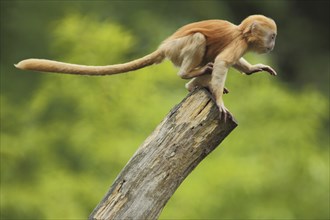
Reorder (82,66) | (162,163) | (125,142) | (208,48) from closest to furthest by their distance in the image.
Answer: (162,163)
(82,66)
(208,48)
(125,142)

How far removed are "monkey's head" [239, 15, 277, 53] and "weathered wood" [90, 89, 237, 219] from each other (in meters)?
0.52

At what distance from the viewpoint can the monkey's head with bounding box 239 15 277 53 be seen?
5254mm

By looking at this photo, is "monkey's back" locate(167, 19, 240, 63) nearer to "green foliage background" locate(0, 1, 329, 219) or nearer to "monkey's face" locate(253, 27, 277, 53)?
"monkey's face" locate(253, 27, 277, 53)

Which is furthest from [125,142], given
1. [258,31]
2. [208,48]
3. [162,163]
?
[162,163]

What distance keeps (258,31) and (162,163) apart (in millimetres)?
968

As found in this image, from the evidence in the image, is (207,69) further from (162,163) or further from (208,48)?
(162,163)

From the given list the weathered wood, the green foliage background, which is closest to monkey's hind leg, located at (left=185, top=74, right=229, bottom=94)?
the weathered wood

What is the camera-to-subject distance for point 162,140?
4.87 m

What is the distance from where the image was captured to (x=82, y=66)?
521cm

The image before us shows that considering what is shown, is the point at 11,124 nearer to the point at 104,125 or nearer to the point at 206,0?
the point at 104,125

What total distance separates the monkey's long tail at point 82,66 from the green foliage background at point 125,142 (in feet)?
12.2

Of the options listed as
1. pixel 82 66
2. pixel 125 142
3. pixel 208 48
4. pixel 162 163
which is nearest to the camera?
pixel 162 163

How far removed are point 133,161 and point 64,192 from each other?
4664 mm

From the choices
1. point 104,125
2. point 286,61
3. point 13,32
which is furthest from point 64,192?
point 286,61
